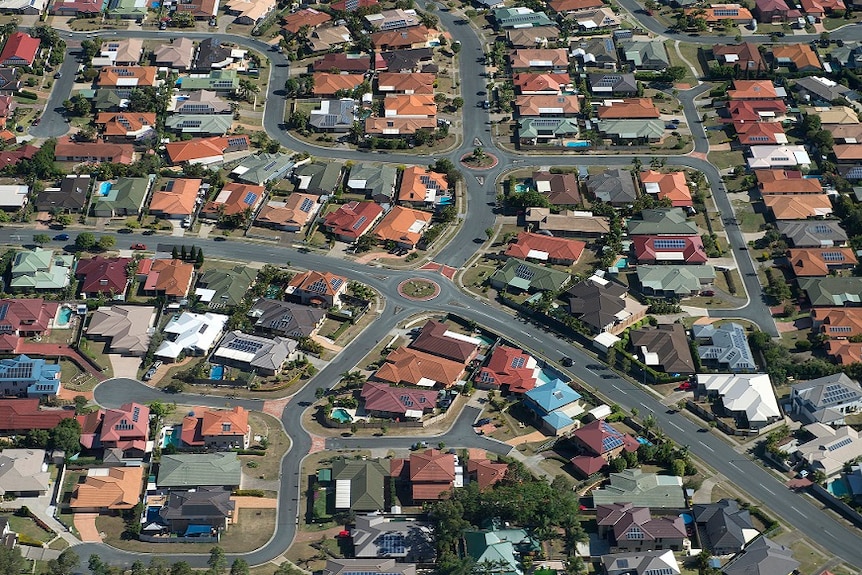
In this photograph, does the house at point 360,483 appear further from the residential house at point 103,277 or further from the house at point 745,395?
the residential house at point 103,277

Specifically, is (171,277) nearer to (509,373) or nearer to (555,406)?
(509,373)

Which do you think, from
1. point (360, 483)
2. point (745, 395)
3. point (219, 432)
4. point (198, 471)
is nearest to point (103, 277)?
point (219, 432)

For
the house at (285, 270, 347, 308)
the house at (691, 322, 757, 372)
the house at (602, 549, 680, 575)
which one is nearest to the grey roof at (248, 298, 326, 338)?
the house at (285, 270, 347, 308)

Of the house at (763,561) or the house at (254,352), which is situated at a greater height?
the house at (763,561)

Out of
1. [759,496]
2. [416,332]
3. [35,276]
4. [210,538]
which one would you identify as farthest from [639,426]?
[35,276]

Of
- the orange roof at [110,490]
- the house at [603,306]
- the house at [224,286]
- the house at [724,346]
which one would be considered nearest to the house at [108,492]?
the orange roof at [110,490]

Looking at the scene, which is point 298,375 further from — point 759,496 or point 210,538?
point 759,496
